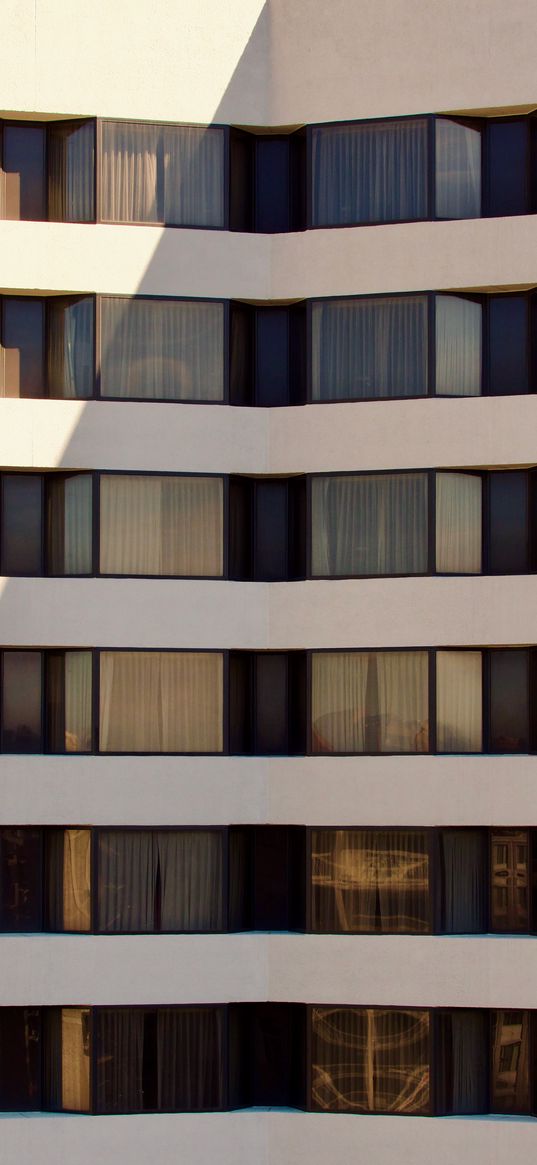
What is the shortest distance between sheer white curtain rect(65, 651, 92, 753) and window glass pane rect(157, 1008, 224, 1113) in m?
4.54

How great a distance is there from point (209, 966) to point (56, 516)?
7.64 m

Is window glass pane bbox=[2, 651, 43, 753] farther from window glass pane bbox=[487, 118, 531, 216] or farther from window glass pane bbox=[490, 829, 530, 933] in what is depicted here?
window glass pane bbox=[487, 118, 531, 216]

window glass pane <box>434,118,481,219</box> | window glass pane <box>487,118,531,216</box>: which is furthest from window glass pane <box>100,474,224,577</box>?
window glass pane <box>487,118,531,216</box>

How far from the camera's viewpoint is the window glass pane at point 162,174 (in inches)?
1006

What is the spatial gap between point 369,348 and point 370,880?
8586 millimetres

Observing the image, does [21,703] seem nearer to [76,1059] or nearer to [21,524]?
[21,524]

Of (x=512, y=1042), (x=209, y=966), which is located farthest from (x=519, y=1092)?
(x=209, y=966)

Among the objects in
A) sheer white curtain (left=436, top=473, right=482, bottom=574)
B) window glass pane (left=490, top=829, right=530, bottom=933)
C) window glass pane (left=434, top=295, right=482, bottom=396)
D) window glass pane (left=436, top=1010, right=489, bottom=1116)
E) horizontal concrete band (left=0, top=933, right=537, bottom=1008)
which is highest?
window glass pane (left=434, top=295, right=482, bottom=396)

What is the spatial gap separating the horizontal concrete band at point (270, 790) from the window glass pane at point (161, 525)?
3108 millimetres

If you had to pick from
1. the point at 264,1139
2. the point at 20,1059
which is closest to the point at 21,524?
the point at 20,1059

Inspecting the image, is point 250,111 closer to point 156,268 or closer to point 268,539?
point 156,268

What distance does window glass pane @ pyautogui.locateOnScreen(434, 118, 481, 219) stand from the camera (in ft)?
83.7

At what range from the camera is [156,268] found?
83.7 ft

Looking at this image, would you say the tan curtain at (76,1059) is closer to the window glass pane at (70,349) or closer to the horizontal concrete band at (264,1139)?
the horizontal concrete band at (264,1139)
